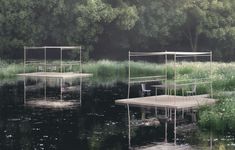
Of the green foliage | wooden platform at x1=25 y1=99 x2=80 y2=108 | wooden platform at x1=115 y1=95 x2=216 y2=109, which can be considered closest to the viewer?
wooden platform at x1=115 y1=95 x2=216 y2=109

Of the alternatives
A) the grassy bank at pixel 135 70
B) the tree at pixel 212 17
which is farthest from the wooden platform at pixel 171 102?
the tree at pixel 212 17

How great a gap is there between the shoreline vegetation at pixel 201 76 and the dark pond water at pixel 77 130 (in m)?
1.02

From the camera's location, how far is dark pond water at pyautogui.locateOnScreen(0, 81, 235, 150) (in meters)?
16.1

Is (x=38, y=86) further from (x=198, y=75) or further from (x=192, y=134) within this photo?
(x=192, y=134)

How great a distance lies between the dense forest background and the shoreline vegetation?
13.1 feet

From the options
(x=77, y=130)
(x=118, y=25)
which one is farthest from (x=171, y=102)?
(x=118, y=25)

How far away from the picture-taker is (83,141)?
16578mm

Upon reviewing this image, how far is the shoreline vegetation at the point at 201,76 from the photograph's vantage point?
18.8m

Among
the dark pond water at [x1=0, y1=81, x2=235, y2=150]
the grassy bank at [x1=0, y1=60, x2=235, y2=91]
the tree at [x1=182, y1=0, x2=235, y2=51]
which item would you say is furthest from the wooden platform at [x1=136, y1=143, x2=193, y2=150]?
the tree at [x1=182, y1=0, x2=235, y2=51]

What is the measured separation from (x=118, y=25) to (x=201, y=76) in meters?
19.6

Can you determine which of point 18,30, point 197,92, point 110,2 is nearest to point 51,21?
point 18,30

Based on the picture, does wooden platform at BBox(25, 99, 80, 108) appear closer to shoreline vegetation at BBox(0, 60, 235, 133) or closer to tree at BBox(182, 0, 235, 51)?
shoreline vegetation at BBox(0, 60, 235, 133)

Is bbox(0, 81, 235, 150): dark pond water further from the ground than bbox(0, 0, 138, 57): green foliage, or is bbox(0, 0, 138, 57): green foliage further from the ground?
bbox(0, 0, 138, 57): green foliage

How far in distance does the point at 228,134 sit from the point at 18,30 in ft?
105
